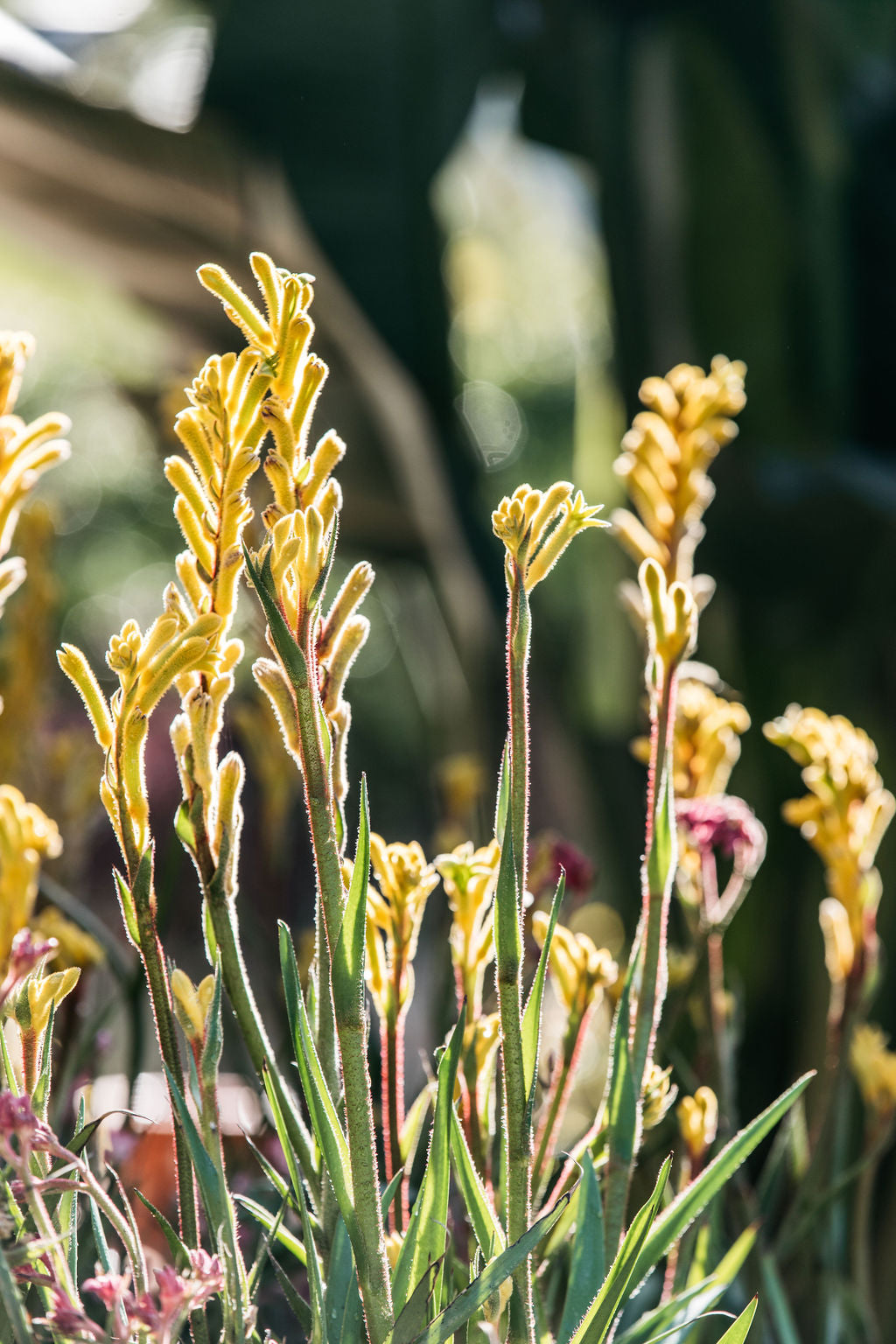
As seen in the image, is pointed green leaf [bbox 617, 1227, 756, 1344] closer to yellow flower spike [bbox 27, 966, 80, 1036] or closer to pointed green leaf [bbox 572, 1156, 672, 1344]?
pointed green leaf [bbox 572, 1156, 672, 1344]

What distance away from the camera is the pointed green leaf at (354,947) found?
16cm

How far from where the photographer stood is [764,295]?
3.10 ft

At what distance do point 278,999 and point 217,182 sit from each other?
704 millimetres

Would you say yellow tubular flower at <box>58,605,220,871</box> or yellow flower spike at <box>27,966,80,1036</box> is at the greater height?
yellow tubular flower at <box>58,605,220,871</box>

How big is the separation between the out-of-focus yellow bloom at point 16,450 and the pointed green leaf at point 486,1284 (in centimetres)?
15

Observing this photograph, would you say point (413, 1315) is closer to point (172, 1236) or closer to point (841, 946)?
point (172, 1236)

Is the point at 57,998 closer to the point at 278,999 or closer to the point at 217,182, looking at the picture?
the point at 278,999

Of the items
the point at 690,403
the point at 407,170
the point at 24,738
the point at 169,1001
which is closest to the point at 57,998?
the point at 169,1001

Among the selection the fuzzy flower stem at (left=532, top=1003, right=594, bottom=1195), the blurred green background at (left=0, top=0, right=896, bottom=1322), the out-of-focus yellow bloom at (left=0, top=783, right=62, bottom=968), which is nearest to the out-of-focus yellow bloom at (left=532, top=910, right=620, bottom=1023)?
the fuzzy flower stem at (left=532, top=1003, right=594, bottom=1195)

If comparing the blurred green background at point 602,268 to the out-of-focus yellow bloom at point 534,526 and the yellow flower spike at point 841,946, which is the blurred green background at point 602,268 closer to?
the yellow flower spike at point 841,946

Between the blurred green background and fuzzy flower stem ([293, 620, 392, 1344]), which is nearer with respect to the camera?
fuzzy flower stem ([293, 620, 392, 1344])

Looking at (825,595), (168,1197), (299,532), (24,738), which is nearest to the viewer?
(299,532)

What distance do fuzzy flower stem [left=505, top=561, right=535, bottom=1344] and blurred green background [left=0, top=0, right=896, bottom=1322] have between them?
1.93 ft

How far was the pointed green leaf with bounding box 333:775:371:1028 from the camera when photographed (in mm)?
165
